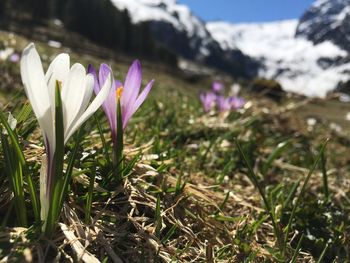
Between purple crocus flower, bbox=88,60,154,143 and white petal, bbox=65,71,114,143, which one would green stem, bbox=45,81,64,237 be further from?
purple crocus flower, bbox=88,60,154,143

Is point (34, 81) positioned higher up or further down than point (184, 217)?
higher up

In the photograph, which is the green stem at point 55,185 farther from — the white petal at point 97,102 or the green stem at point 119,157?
the green stem at point 119,157

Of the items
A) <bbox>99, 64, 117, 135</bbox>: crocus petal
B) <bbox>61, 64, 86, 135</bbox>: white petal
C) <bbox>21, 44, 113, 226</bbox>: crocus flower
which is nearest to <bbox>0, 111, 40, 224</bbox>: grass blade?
<bbox>21, 44, 113, 226</bbox>: crocus flower

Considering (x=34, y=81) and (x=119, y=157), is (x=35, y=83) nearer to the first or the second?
(x=34, y=81)

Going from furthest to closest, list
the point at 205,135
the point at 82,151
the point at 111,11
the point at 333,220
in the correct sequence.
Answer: the point at 111,11 < the point at 205,135 < the point at 333,220 < the point at 82,151

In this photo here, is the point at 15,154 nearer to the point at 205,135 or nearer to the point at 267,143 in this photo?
the point at 205,135

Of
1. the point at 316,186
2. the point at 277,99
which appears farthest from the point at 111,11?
the point at 316,186

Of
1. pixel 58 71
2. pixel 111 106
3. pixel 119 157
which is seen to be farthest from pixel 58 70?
pixel 119 157
